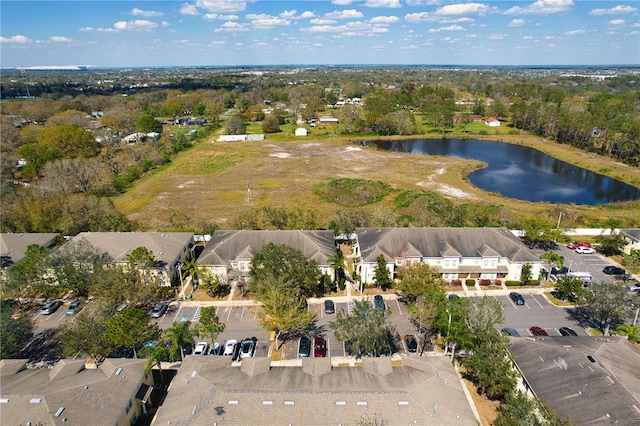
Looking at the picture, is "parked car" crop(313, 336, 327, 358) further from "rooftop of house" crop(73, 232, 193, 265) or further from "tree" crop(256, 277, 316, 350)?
"rooftop of house" crop(73, 232, 193, 265)

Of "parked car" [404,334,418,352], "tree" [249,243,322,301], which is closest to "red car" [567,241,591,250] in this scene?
"parked car" [404,334,418,352]

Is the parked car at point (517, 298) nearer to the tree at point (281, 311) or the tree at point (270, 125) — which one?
the tree at point (281, 311)

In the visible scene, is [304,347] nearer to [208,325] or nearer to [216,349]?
[216,349]

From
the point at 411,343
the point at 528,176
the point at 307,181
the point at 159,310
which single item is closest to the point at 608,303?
the point at 411,343

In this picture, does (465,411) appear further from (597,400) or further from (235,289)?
(235,289)

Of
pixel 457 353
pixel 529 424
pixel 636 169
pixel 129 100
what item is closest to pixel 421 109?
pixel 636 169
